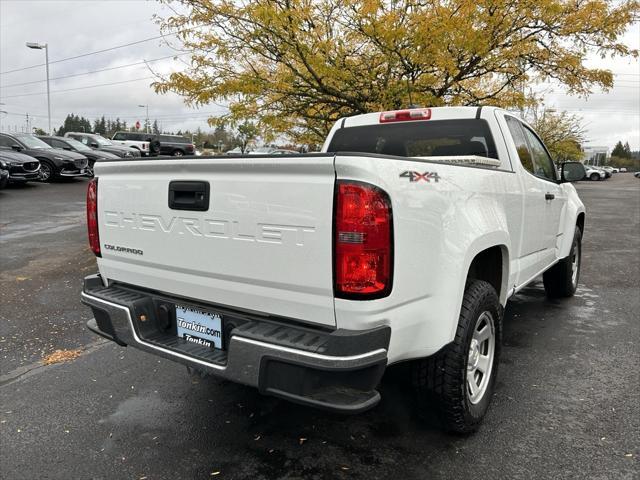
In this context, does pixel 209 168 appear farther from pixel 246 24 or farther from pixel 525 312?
pixel 246 24

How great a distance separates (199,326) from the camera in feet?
8.68

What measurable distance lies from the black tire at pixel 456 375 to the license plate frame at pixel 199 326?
3.46ft

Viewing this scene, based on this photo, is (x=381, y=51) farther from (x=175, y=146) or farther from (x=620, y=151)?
(x=620, y=151)

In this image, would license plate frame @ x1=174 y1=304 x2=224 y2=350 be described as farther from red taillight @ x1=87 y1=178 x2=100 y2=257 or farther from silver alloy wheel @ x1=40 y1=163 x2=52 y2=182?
silver alloy wheel @ x1=40 y1=163 x2=52 y2=182

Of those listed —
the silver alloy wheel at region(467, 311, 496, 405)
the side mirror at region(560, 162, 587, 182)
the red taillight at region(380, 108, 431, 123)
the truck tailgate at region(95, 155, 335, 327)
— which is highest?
the red taillight at region(380, 108, 431, 123)

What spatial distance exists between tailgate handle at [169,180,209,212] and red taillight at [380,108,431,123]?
207cm

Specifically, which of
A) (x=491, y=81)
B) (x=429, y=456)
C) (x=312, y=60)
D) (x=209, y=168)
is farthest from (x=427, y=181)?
(x=491, y=81)

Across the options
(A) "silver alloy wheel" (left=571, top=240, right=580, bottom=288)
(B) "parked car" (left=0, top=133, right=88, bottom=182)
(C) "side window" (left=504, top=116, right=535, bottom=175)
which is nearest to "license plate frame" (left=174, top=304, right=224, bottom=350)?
(C) "side window" (left=504, top=116, right=535, bottom=175)

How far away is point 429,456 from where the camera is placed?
2689mm

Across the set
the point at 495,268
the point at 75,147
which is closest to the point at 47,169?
the point at 75,147

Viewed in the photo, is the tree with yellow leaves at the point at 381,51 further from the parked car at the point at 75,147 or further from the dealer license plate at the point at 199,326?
the parked car at the point at 75,147

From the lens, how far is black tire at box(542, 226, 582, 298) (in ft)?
18.1

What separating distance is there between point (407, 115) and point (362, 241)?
2.20m

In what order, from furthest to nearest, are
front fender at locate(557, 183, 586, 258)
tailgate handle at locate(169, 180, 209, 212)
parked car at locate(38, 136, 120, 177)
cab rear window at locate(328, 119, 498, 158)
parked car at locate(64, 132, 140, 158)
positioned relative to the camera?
parked car at locate(64, 132, 140, 158) < parked car at locate(38, 136, 120, 177) < front fender at locate(557, 183, 586, 258) < cab rear window at locate(328, 119, 498, 158) < tailgate handle at locate(169, 180, 209, 212)
